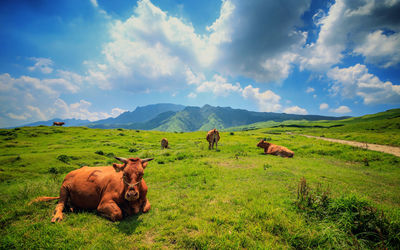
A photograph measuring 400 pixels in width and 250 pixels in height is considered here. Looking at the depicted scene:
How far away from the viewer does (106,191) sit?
5.89m

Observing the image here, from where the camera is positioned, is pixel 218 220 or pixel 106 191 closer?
pixel 218 220

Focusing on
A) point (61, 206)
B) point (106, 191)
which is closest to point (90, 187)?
point (106, 191)

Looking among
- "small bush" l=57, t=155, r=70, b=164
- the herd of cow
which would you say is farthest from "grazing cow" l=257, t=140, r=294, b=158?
"small bush" l=57, t=155, r=70, b=164

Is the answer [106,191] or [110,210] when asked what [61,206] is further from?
[110,210]

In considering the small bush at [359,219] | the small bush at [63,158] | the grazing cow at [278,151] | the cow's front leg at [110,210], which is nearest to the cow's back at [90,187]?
the cow's front leg at [110,210]

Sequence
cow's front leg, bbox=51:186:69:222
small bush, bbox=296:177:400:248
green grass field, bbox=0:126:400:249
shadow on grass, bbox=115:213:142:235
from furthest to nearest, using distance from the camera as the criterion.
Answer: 1. cow's front leg, bbox=51:186:69:222
2. shadow on grass, bbox=115:213:142:235
3. green grass field, bbox=0:126:400:249
4. small bush, bbox=296:177:400:248

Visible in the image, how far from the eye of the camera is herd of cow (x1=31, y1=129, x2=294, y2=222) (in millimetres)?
5359

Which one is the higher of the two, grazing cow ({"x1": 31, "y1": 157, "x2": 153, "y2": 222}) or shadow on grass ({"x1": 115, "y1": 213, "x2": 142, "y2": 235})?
grazing cow ({"x1": 31, "y1": 157, "x2": 153, "y2": 222})

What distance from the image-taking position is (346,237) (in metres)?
4.09

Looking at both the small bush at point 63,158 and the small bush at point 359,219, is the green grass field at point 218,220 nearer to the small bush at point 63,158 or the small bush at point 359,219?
the small bush at point 359,219

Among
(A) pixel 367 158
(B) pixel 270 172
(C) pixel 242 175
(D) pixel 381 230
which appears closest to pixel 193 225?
(D) pixel 381 230

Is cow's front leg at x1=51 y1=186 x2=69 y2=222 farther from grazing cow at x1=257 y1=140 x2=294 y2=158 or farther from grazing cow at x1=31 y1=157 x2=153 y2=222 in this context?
grazing cow at x1=257 y1=140 x2=294 y2=158

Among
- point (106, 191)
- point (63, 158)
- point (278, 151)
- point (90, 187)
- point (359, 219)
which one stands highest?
point (90, 187)

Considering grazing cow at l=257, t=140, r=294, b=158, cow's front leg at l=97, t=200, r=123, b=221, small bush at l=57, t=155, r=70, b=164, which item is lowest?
grazing cow at l=257, t=140, r=294, b=158
